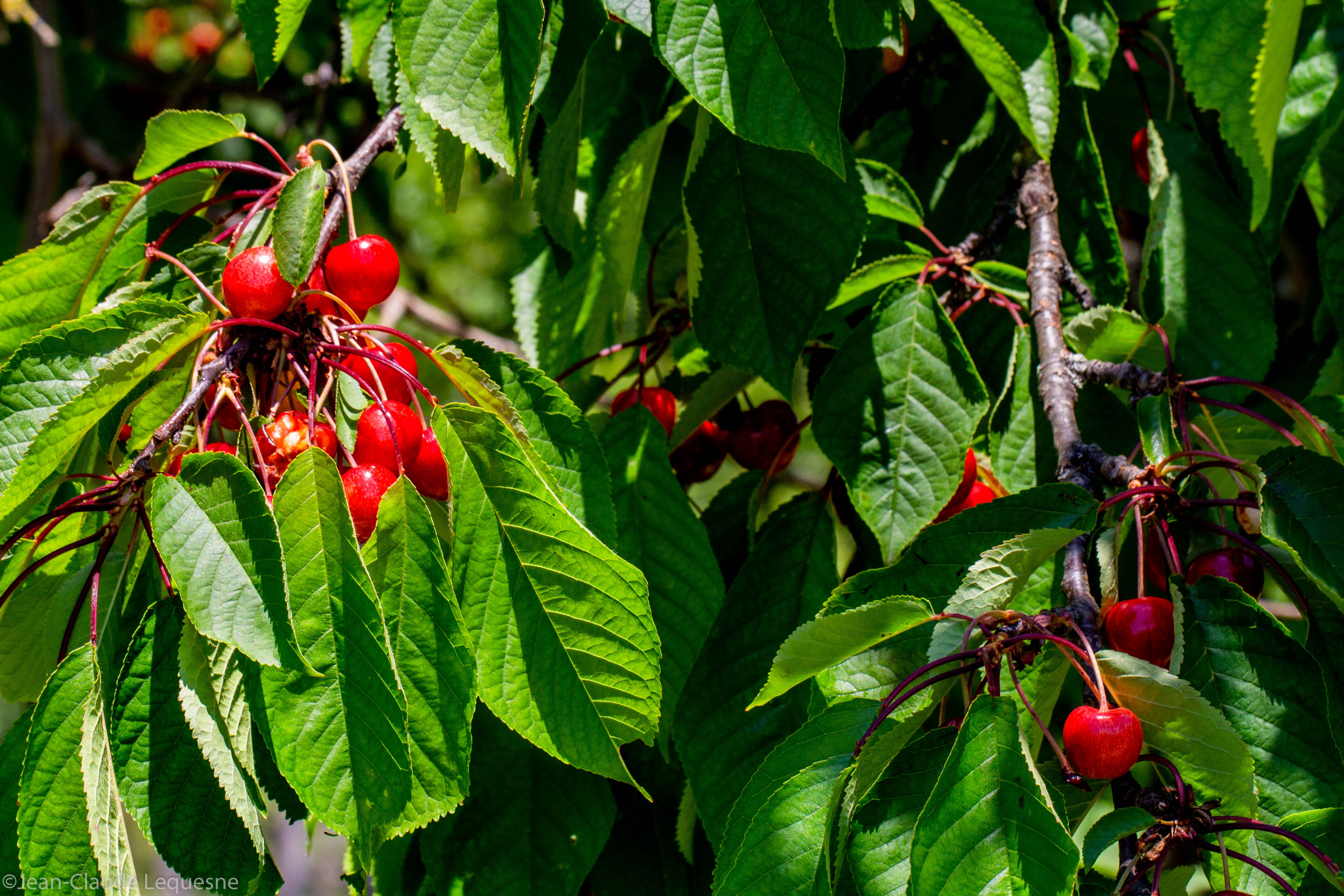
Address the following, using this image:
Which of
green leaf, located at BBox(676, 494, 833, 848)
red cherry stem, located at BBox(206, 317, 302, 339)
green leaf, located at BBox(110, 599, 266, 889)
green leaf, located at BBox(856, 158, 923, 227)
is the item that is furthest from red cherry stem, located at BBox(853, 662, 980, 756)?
green leaf, located at BBox(856, 158, 923, 227)

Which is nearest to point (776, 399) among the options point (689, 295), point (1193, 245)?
point (689, 295)

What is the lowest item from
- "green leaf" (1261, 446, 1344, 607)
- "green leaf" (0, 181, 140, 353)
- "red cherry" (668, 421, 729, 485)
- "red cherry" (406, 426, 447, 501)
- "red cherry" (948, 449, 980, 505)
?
"green leaf" (1261, 446, 1344, 607)

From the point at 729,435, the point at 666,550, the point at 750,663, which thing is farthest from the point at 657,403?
the point at 750,663

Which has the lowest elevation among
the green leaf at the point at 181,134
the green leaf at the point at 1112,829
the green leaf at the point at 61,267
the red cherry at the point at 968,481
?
the green leaf at the point at 1112,829

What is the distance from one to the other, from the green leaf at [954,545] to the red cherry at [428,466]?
364mm

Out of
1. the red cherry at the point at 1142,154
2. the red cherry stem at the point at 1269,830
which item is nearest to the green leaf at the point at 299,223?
the red cherry stem at the point at 1269,830

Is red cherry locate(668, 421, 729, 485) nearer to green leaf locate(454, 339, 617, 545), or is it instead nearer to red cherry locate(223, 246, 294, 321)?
green leaf locate(454, 339, 617, 545)

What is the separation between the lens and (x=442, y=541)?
864 millimetres

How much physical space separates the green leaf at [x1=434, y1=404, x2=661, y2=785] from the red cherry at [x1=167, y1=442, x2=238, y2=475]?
0.17 metres

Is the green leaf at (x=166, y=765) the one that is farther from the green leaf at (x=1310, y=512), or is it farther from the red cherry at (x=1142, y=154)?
the red cherry at (x=1142, y=154)

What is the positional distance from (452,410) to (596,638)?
218 millimetres

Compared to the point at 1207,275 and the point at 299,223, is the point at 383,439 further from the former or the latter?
the point at 1207,275

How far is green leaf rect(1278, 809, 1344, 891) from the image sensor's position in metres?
0.71

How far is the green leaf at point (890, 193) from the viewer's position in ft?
4.18
